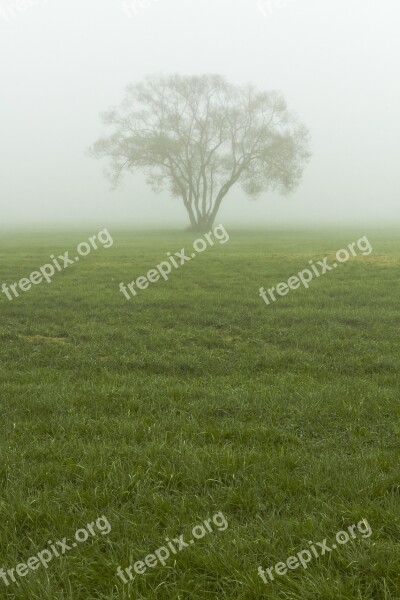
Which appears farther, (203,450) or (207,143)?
(207,143)

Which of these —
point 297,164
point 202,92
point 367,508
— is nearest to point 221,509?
point 367,508

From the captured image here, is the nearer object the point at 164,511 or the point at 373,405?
the point at 164,511

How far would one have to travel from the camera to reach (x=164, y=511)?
15.4ft

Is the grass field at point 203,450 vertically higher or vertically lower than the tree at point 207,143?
lower

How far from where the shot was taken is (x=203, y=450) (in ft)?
18.8

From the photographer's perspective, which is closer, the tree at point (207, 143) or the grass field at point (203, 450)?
the grass field at point (203, 450)

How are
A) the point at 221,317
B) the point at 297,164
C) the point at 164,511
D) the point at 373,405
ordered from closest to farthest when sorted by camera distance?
1. the point at 164,511
2. the point at 373,405
3. the point at 221,317
4. the point at 297,164

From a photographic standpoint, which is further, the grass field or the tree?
the tree

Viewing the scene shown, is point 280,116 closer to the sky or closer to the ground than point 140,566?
closer to the sky

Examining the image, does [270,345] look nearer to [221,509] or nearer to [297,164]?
[221,509]

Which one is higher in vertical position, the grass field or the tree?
the tree

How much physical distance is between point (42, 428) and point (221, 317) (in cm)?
721

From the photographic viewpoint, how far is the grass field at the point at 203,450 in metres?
3.95

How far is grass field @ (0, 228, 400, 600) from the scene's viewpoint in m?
3.95
